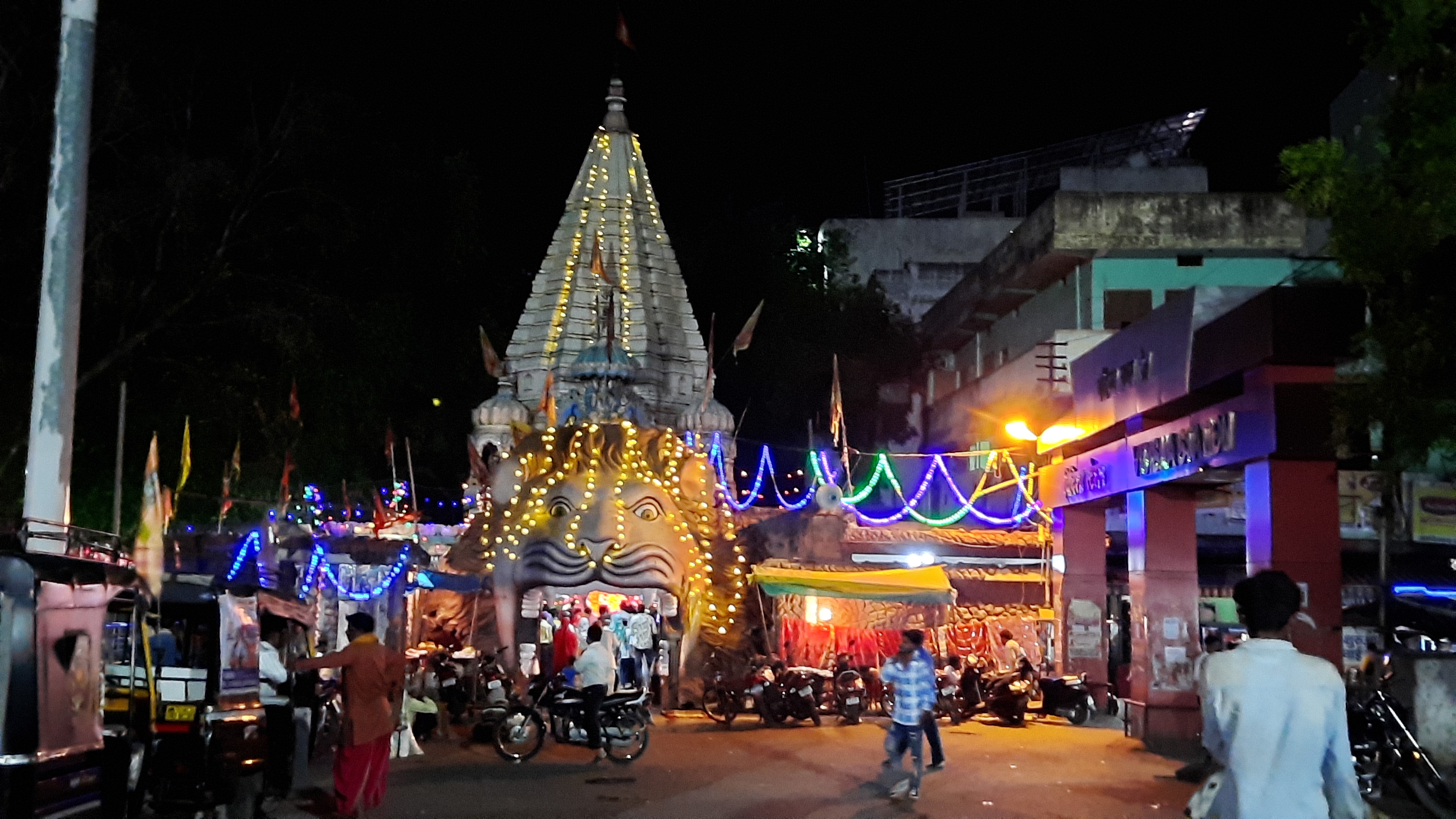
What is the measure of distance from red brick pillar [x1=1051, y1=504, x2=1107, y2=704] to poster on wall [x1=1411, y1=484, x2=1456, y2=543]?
5.58 meters

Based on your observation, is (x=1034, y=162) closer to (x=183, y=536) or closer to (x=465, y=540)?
(x=465, y=540)

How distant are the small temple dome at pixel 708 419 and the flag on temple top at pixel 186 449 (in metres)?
8.93

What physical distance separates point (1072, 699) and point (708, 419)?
9.01 m

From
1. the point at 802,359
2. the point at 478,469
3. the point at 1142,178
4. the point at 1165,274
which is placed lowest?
the point at 478,469

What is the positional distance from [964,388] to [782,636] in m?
16.6

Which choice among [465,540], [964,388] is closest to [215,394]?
[465,540]

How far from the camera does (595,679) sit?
15.7 m

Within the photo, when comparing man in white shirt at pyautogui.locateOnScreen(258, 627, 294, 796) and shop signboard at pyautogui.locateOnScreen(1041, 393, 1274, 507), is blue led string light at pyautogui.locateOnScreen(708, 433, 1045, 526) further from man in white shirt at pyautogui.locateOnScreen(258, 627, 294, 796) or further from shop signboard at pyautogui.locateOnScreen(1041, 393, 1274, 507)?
man in white shirt at pyautogui.locateOnScreen(258, 627, 294, 796)

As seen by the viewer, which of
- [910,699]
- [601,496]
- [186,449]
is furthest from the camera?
[601,496]

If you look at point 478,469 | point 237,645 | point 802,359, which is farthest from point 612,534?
point 802,359

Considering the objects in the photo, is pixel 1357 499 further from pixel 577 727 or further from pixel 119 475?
pixel 119 475

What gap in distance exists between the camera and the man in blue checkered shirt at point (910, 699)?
13.3m

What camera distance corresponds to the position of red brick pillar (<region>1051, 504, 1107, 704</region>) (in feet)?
72.9

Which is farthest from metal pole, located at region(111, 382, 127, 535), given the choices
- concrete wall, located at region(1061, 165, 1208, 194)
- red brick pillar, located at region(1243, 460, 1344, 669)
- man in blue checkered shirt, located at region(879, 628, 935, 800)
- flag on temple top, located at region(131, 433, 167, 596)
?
concrete wall, located at region(1061, 165, 1208, 194)
